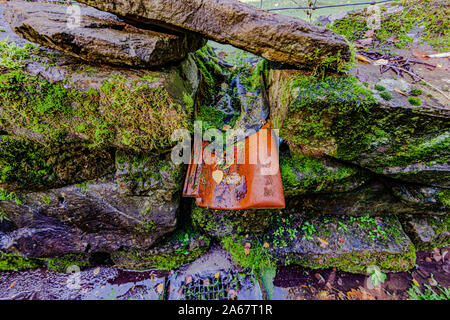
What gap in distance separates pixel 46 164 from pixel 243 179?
2.54 metres

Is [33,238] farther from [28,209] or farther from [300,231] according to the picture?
[300,231]

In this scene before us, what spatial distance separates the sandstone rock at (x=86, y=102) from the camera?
6.32 feet

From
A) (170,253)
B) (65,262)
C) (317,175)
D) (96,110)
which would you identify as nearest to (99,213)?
(170,253)

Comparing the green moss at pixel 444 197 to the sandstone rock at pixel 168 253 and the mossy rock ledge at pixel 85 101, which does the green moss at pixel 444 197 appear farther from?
the mossy rock ledge at pixel 85 101

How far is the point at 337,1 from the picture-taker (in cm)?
527

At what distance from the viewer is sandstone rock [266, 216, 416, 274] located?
9.52 feet

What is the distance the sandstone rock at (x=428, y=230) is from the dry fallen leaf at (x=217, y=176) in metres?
3.17

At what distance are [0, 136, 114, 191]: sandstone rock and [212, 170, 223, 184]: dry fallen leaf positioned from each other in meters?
1.39

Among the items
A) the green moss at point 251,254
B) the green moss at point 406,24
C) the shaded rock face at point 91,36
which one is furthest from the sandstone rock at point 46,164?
the green moss at point 406,24

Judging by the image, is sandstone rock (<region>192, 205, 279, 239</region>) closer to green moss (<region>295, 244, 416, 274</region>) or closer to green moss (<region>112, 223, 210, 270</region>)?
green moss (<region>112, 223, 210, 270</region>)

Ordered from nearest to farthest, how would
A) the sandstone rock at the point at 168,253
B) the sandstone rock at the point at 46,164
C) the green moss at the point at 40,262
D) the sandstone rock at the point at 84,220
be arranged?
1. the sandstone rock at the point at 46,164
2. the sandstone rock at the point at 84,220
3. the sandstone rock at the point at 168,253
4. the green moss at the point at 40,262

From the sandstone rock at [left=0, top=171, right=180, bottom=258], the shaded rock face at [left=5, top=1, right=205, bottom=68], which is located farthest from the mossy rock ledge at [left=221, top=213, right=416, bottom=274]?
the shaded rock face at [left=5, top=1, right=205, bottom=68]
